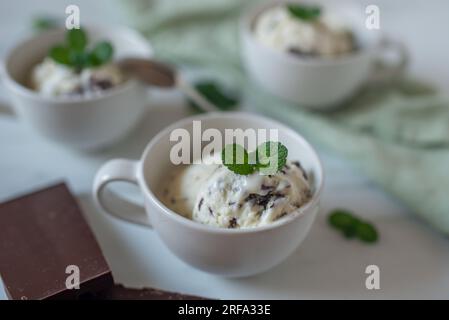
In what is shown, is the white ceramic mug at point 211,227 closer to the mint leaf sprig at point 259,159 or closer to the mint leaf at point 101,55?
the mint leaf sprig at point 259,159

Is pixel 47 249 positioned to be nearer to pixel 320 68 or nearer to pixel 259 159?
pixel 259 159

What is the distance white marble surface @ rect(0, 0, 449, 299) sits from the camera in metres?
0.98

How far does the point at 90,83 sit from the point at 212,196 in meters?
0.43

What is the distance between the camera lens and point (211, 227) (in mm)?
831

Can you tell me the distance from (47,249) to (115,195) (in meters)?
0.14

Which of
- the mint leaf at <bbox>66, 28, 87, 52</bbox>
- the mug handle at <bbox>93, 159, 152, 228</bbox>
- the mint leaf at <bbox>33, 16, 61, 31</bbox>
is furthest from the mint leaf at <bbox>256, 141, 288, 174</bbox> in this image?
the mint leaf at <bbox>33, 16, 61, 31</bbox>

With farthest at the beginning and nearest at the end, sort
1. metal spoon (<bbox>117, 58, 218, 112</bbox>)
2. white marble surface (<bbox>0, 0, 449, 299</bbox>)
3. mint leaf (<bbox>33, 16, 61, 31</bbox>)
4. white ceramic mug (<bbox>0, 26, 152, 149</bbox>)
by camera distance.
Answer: mint leaf (<bbox>33, 16, 61, 31</bbox>) < metal spoon (<bbox>117, 58, 218, 112</bbox>) < white ceramic mug (<bbox>0, 26, 152, 149</bbox>) < white marble surface (<bbox>0, 0, 449, 299</bbox>)

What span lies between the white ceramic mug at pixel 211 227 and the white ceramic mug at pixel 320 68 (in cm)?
29

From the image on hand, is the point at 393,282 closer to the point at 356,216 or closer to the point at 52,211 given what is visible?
the point at 356,216

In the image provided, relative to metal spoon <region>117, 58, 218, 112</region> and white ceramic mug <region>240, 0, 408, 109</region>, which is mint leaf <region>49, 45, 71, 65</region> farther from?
white ceramic mug <region>240, 0, 408, 109</region>

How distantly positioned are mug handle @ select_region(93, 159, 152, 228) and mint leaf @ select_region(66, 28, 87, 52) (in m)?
0.35

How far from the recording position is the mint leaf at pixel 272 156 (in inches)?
34.9

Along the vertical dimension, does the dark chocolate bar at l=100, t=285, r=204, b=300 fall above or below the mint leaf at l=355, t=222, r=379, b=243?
below

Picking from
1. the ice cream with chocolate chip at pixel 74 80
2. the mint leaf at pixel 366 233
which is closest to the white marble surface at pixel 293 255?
the mint leaf at pixel 366 233
